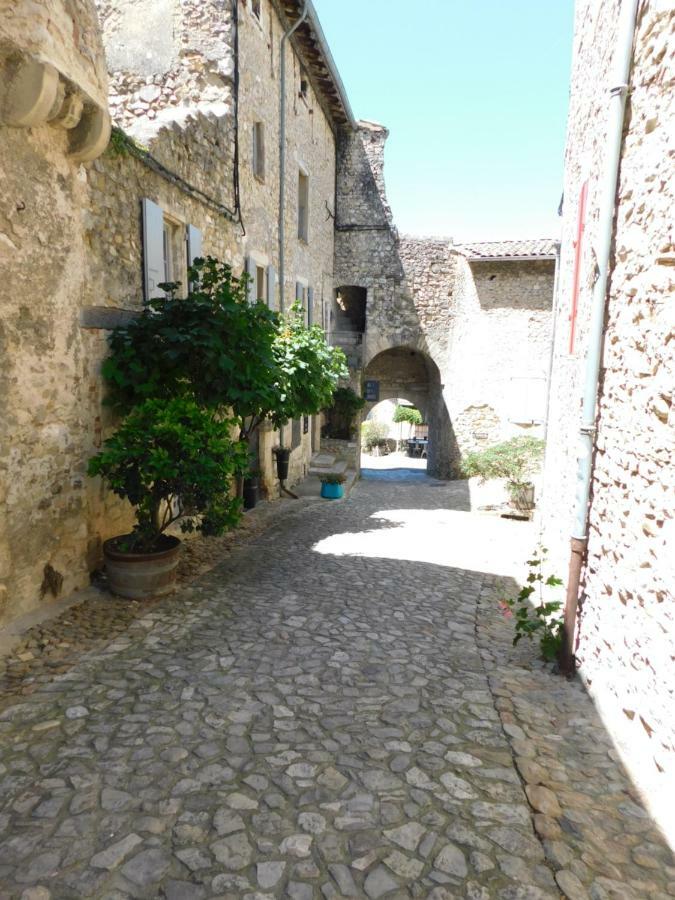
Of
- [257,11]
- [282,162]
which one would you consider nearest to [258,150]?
[282,162]

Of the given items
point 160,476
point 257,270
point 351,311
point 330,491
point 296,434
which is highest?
point 351,311

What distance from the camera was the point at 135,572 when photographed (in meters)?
4.91

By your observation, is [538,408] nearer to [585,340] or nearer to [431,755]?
[585,340]

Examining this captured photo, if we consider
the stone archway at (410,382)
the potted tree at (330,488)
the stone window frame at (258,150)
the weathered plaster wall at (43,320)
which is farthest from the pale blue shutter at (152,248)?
the stone archway at (410,382)

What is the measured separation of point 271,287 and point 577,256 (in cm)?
640

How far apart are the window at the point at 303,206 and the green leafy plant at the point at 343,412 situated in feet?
17.0

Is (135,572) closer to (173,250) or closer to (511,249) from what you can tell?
(173,250)

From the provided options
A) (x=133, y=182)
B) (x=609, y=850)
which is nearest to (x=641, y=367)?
(x=609, y=850)

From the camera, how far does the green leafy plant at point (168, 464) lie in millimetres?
4703

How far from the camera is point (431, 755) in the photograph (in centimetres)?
298

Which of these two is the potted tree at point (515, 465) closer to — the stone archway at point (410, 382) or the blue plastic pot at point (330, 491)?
the blue plastic pot at point (330, 491)

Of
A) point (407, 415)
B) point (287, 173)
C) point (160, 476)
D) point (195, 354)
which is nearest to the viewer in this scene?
point (160, 476)

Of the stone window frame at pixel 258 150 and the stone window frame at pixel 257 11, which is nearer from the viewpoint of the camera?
the stone window frame at pixel 257 11

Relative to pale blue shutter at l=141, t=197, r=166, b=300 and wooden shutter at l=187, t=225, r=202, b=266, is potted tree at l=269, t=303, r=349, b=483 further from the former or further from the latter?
pale blue shutter at l=141, t=197, r=166, b=300
